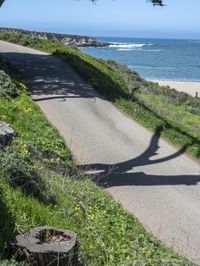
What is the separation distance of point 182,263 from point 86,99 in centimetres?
1351

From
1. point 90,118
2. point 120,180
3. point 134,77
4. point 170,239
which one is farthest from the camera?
point 134,77

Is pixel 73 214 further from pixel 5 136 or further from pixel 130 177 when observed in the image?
pixel 130 177

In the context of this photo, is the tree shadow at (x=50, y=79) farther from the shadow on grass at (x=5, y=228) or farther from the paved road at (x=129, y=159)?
the shadow on grass at (x=5, y=228)

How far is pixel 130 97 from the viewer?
2219cm

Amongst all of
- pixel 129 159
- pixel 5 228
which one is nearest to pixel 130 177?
pixel 129 159

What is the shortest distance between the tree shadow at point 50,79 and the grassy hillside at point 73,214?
976 cm

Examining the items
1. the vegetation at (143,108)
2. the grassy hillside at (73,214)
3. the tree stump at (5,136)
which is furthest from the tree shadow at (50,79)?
the tree stump at (5,136)

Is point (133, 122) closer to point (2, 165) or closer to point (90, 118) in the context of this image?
point (90, 118)

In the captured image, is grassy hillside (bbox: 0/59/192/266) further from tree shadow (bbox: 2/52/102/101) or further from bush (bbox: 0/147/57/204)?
tree shadow (bbox: 2/52/102/101)

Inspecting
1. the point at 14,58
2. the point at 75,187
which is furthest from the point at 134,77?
the point at 75,187

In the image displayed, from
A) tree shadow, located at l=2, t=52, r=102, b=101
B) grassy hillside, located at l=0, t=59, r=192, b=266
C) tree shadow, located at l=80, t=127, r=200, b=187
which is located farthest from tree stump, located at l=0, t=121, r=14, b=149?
tree shadow, located at l=2, t=52, r=102, b=101

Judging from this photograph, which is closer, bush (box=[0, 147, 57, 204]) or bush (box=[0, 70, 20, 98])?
bush (box=[0, 147, 57, 204])

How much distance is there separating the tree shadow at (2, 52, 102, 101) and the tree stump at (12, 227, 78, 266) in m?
14.0

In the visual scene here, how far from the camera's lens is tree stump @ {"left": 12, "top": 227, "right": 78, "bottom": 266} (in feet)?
16.3
